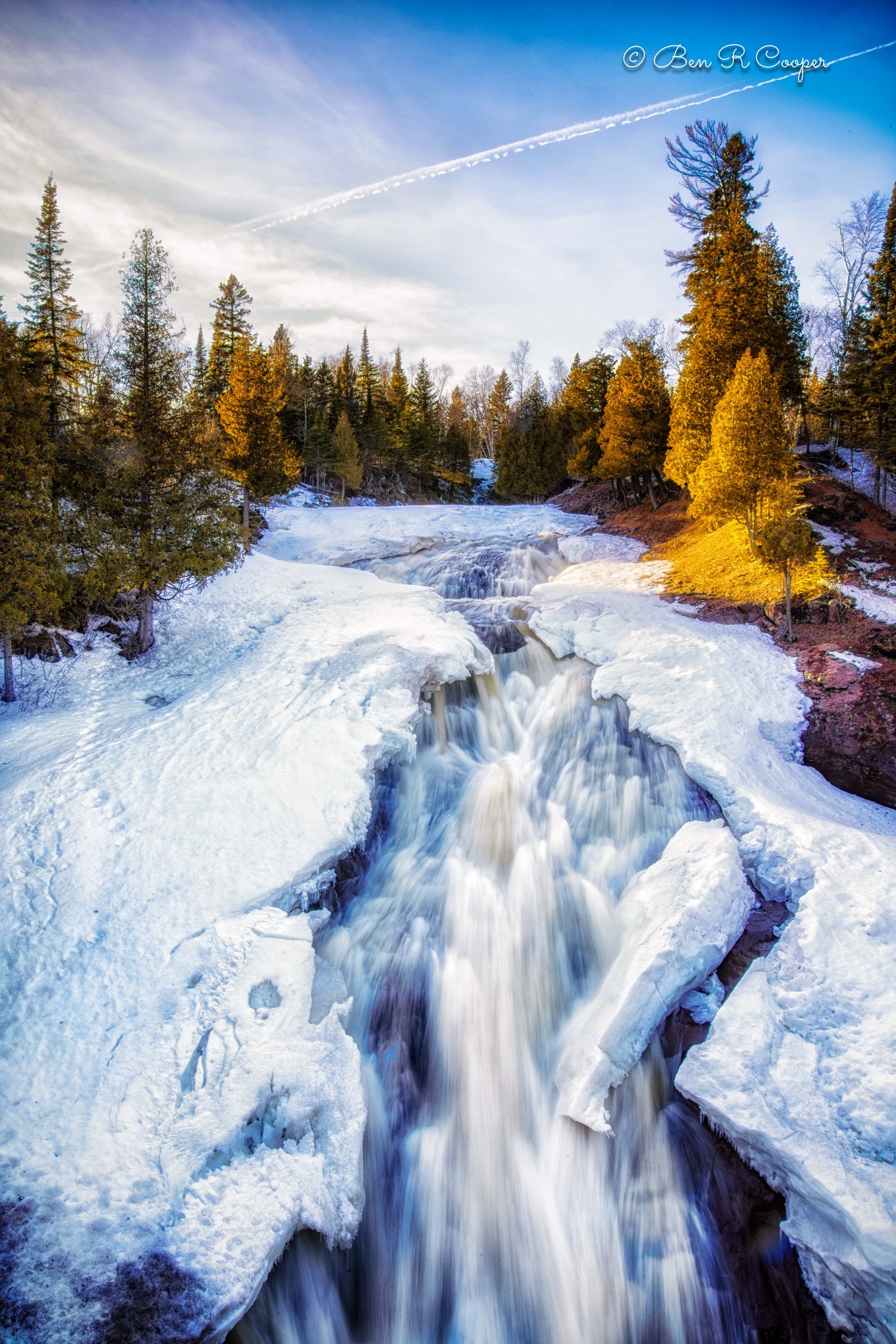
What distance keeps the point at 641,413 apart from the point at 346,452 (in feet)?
70.9

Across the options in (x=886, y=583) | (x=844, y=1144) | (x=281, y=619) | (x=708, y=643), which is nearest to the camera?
(x=844, y=1144)

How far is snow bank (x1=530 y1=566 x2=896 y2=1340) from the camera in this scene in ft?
11.5

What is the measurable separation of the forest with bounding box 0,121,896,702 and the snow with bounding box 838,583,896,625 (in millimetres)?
1649

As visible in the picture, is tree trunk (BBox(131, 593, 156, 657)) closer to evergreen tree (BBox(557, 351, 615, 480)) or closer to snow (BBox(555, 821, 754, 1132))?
snow (BBox(555, 821, 754, 1132))

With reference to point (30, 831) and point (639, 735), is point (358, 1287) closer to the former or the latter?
point (30, 831)

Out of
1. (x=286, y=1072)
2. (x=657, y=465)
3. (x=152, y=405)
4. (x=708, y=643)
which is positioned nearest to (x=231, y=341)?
(x=657, y=465)

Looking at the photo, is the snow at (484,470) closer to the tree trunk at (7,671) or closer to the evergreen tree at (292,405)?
the evergreen tree at (292,405)

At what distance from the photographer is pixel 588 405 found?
3684 centimetres

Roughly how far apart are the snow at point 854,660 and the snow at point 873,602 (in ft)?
4.30

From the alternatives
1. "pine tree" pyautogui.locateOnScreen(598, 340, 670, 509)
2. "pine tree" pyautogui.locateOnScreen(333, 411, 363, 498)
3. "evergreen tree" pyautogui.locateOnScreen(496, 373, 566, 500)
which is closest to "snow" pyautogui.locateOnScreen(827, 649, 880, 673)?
"pine tree" pyautogui.locateOnScreen(598, 340, 670, 509)

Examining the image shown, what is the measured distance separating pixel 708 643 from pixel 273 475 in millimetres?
19014

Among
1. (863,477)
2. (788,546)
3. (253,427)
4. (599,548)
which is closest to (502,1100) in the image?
(788,546)

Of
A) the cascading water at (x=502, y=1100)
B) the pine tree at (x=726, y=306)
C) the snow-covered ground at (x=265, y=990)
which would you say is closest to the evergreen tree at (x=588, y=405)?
the pine tree at (x=726, y=306)

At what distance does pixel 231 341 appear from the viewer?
119 ft
